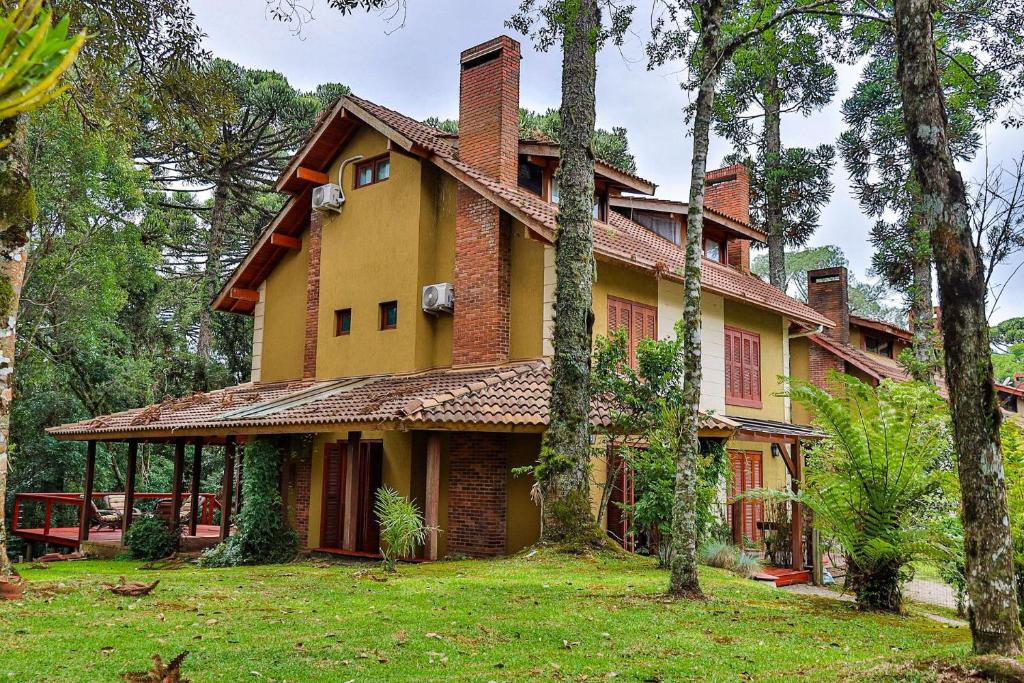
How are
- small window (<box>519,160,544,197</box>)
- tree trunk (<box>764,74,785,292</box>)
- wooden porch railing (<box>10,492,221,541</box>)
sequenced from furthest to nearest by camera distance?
tree trunk (<box>764,74,785,292</box>) < wooden porch railing (<box>10,492,221,541</box>) < small window (<box>519,160,544,197</box>)

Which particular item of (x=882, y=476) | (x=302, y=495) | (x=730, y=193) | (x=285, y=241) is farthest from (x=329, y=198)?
(x=882, y=476)

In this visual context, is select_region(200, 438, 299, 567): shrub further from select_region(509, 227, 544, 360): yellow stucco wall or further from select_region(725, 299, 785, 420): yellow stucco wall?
select_region(725, 299, 785, 420): yellow stucco wall

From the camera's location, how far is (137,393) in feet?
86.6

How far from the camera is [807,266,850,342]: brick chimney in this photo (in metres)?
25.4

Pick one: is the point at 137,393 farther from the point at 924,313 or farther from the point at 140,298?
the point at 924,313

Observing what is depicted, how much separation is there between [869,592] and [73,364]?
23.6 metres

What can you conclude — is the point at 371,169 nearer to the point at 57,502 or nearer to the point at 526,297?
the point at 526,297

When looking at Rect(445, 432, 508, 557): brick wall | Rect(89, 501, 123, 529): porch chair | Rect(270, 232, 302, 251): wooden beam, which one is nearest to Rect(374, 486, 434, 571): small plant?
Rect(445, 432, 508, 557): brick wall

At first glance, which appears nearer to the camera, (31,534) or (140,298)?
(31,534)

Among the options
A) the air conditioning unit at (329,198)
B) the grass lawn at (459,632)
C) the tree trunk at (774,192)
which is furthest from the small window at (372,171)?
the tree trunk at (774,192)

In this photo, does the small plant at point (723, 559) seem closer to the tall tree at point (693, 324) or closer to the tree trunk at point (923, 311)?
the tall tree at point (693, 324)

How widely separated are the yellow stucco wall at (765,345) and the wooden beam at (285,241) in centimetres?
1029

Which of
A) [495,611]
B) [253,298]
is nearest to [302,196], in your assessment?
[253,298]

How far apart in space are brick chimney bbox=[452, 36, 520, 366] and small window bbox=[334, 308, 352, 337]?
3.31 metres
